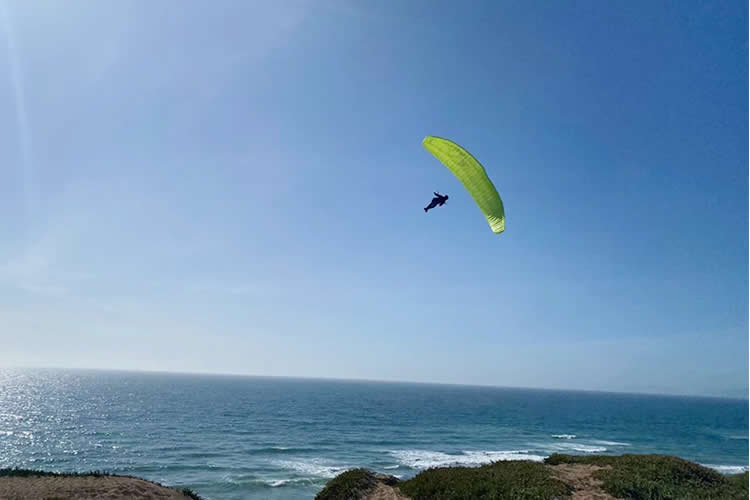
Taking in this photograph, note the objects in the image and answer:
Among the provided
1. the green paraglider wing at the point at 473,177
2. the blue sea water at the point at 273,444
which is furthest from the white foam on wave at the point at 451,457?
the green paraglider wing at the point at 473,177

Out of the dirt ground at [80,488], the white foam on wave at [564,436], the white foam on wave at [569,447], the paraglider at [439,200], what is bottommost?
the white foam on wave at [564,436]

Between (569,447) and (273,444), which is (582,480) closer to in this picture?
(273,444)

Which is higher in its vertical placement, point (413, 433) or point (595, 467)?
point (595, 467)

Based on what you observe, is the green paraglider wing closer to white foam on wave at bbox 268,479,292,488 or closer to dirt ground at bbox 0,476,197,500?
dirt ground at bbox 0,476,197,500

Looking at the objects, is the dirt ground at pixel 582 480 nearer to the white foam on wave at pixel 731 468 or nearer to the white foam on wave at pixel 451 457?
the white foam on wave at pixel 451 457

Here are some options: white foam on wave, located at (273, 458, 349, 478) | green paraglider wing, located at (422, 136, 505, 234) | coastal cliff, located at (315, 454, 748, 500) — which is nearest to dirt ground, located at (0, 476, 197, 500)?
coastal cliff, located at (315, 454, 748, 500)

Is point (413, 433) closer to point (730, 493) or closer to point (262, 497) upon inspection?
point (262, 497)

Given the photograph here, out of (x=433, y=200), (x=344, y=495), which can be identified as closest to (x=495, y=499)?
(x=344, y=495)

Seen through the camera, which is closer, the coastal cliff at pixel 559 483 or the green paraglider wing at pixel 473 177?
the green paraglider wing at pixel 473 177
